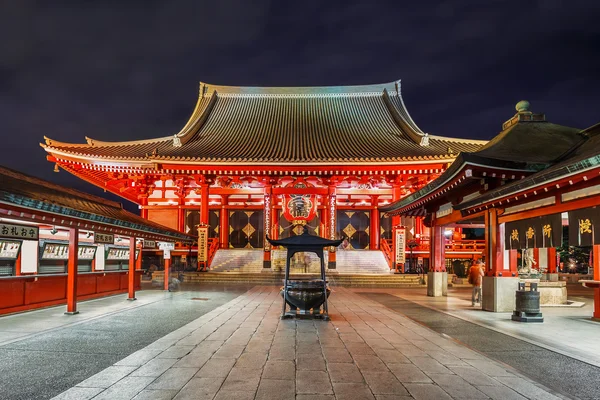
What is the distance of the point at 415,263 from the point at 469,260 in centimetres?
338

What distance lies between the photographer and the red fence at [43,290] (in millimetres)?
10398

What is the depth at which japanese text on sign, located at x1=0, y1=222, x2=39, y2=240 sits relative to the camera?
9602 mm

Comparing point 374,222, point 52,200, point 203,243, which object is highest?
point 374,222

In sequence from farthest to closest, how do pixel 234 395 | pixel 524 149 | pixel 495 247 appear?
pixel 495 247 → pixel 524 149 → pixel 234 395

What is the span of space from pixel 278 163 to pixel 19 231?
557 inches

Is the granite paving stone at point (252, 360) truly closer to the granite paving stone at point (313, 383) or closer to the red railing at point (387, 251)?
the granite paving stone at point (313, 383)

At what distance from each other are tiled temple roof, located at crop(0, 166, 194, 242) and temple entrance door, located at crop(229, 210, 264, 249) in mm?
14231

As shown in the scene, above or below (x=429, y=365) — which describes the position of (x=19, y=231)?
above

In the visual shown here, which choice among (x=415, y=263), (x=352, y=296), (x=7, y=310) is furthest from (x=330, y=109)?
(x=7, y=310)

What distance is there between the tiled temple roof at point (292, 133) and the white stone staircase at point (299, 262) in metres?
5.54

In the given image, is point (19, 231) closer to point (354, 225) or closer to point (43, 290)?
point (43, 290)

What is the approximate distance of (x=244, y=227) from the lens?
96.7 feet

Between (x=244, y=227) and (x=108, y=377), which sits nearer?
(x=108, y=377)

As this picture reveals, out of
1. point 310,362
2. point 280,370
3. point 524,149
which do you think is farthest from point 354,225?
point 280,370
